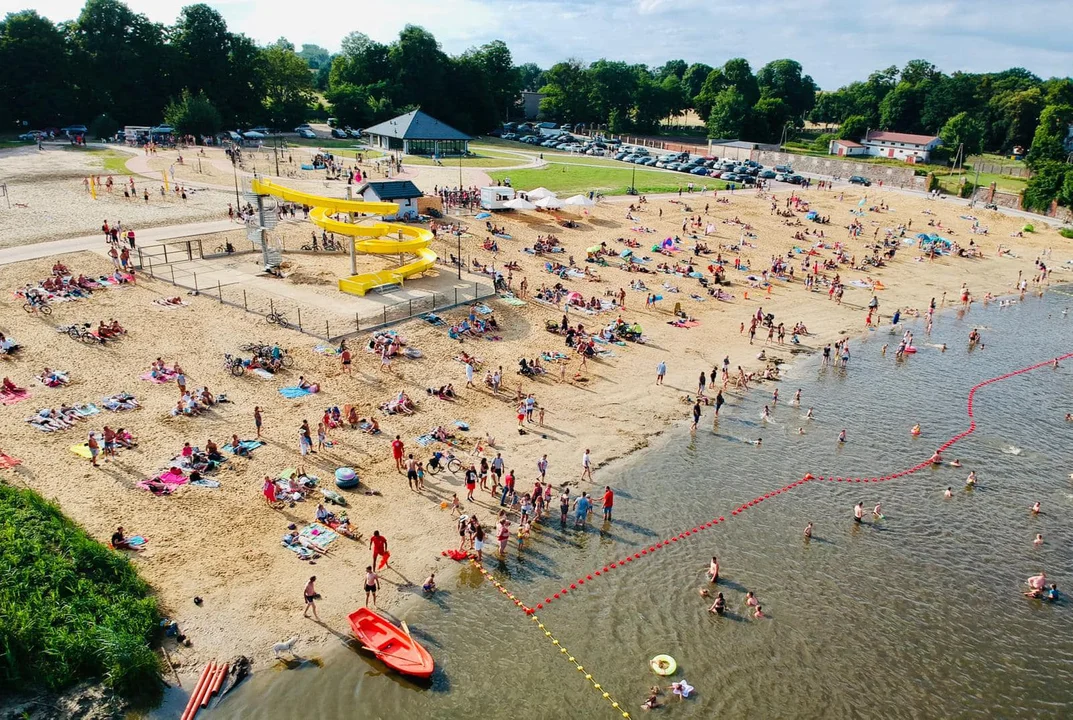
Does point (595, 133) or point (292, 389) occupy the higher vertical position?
point (595, 133)

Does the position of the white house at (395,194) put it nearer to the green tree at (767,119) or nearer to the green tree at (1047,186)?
the green tree at (1047,186)

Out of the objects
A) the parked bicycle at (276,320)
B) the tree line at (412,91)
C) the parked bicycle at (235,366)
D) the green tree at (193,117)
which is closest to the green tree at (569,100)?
the tree line at (412,91)

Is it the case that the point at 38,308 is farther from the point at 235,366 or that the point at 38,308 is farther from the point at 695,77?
the point at 695,77

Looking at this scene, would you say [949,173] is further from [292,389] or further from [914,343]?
[292,389]

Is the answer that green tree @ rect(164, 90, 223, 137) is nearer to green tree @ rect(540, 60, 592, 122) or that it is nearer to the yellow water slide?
the yellow water slide

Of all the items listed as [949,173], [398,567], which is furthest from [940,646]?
[949,173]
